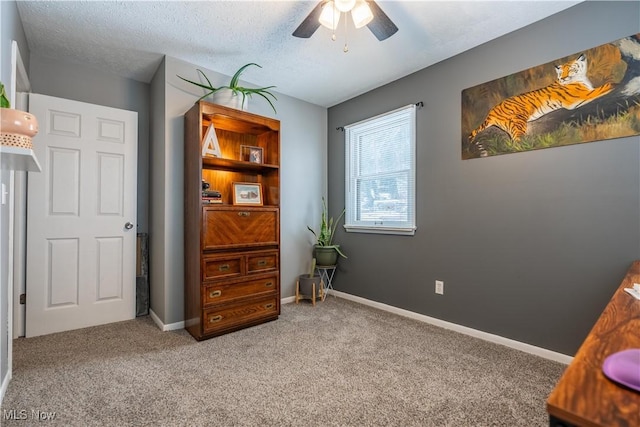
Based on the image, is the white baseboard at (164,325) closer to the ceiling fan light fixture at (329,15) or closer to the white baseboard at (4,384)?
the white baseboard at (4,384)

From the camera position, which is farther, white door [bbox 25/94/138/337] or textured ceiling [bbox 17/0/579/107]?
white door [bbox 25/94/138/337]

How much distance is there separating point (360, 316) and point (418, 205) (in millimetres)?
1233

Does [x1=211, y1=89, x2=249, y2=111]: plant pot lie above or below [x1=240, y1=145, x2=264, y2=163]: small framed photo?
above

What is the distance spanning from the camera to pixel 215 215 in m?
2.57

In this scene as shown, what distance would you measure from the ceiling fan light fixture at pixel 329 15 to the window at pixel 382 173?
136cm

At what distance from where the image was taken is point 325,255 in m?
3.49

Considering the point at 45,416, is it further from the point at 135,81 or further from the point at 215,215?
the point at 135,81

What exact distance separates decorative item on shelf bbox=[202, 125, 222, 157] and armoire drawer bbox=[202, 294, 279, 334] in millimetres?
1321

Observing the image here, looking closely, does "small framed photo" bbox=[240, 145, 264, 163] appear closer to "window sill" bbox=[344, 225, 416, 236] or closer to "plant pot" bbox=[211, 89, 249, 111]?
"plant pot" bbox=[211, 89, 249, 111]

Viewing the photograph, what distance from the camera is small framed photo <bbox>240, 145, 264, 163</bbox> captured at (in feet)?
10.1

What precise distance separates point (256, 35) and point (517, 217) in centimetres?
246

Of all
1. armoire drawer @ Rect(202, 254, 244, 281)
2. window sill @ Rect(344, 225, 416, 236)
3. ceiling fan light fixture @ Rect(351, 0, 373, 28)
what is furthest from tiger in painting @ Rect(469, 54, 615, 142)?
armoire drawer @ Rect(202, 254, 244, 281)

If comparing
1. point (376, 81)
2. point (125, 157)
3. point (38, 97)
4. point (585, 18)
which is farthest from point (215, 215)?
point (585, 18)

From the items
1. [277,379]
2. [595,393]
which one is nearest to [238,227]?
[277,379]
